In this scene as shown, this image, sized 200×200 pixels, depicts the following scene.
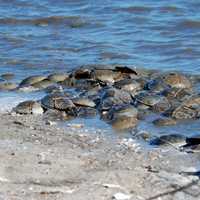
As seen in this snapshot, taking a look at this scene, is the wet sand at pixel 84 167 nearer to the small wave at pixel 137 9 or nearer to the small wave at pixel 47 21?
the small wave at pixel 47 21

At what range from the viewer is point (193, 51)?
10109 mm

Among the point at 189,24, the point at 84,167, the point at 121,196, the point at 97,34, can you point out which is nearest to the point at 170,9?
the point at 189,24

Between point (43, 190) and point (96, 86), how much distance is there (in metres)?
3.25

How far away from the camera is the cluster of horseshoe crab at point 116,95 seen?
7.28 metres

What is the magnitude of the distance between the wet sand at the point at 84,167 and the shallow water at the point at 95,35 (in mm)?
818

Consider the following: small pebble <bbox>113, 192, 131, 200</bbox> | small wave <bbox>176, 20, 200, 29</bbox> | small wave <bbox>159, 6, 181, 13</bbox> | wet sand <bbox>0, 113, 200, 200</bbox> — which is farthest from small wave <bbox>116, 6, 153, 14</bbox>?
small pebble <bbox>113, 192, 131, 200</bbox>

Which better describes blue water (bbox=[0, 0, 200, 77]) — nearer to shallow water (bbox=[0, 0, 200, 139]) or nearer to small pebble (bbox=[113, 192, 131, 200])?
shallow water (bbox=[0, 0, 200, 139])

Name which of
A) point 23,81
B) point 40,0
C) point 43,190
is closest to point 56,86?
point 23,81

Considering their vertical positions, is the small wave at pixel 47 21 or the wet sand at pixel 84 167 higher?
the wet sand at pixel 84 167

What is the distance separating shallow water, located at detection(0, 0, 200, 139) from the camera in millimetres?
9672

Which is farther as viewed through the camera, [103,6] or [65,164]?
[103,6]

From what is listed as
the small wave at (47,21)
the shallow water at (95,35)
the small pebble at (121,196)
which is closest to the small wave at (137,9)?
the shallow water at (95,35)

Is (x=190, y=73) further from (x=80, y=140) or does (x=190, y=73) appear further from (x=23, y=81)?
(x=80, y=140)

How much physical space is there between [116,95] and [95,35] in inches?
154
